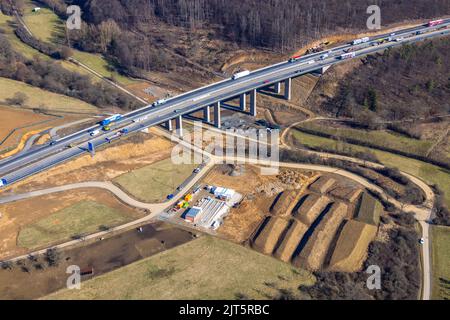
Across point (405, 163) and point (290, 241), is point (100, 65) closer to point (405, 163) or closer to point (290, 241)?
point (290, 241)

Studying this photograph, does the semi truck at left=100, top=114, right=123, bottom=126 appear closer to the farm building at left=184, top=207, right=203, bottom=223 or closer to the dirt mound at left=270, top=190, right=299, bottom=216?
the farm building at left=184, top=207, right=203, bottom=223

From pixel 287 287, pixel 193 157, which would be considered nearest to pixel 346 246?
pixel 287 287

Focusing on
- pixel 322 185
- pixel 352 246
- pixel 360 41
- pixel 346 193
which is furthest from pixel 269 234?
pixel 360 41

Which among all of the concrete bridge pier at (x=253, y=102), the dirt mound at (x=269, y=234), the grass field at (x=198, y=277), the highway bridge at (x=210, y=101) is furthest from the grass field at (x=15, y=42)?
the dirt mound at (x=269, y=234)

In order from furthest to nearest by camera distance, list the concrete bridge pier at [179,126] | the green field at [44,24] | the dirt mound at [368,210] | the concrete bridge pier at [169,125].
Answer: the green field at [44,24]
the concrete bridge pier at [179,126]
the concrete bridge pier at [169,125]
the dirt mound at [368,210]

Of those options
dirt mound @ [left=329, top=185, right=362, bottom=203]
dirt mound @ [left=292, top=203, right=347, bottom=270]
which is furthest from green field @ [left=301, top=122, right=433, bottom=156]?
dirt mound @ [left=292, top=203, right=347, bottom=270]

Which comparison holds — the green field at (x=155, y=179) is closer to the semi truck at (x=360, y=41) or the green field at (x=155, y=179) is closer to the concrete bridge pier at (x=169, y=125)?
the concrete bridge pier at (x=169, y=125)

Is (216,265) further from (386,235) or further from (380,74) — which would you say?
(380,74)
